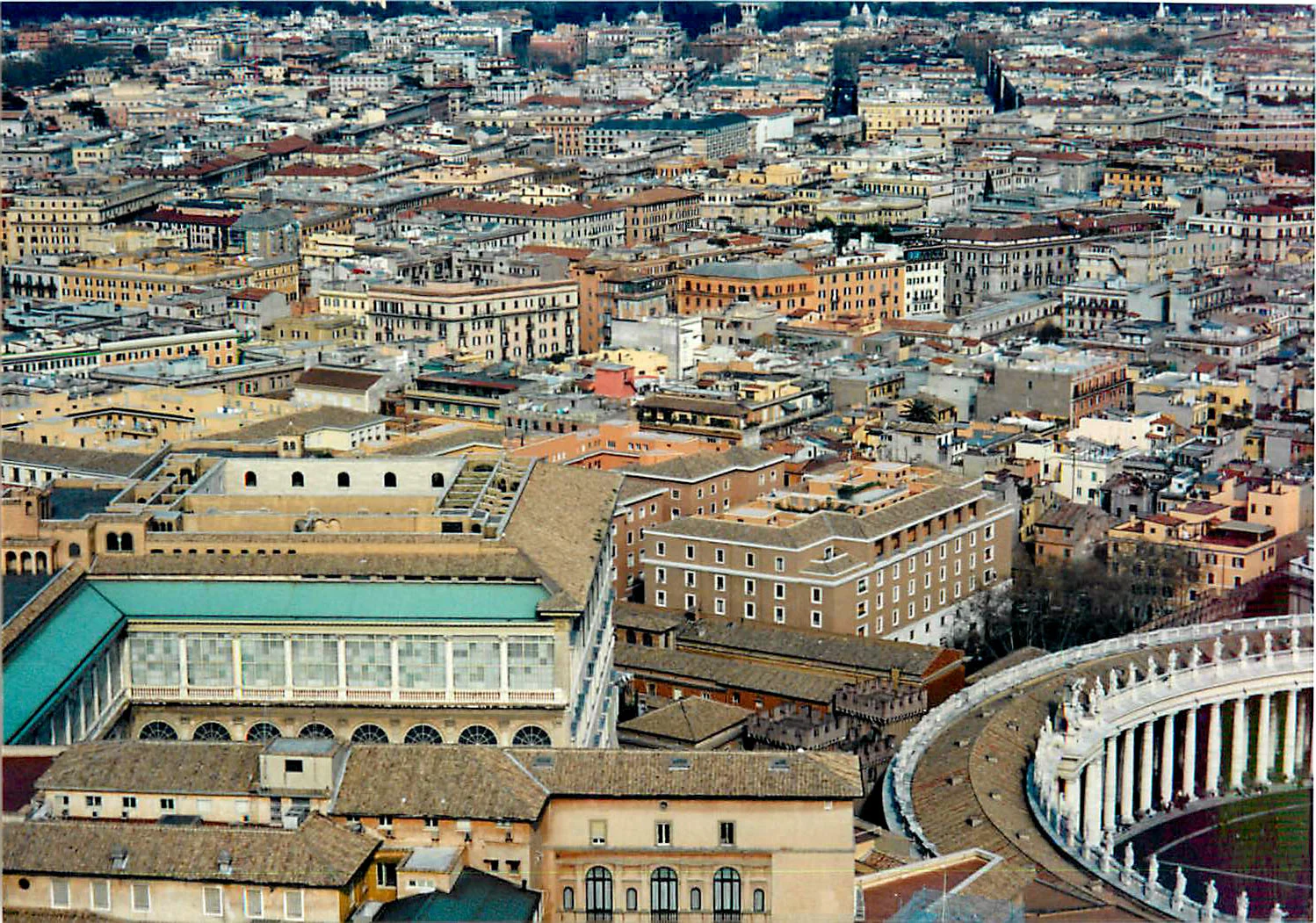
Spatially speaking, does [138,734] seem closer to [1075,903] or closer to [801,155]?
[1075,903]

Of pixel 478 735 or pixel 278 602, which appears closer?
pixel 478 735

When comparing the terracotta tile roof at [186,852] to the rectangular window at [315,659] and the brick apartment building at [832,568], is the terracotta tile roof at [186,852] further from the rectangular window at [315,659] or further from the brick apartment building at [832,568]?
the brick apartment building at [832,568]

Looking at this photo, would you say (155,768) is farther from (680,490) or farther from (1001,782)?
(680,490)

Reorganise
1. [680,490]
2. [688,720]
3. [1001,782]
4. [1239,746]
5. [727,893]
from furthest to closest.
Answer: [680,490], [1239,746], [688,720], [1001,782], [727,893]

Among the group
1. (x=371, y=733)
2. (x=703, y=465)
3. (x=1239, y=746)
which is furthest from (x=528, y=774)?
(x=703, y=465)

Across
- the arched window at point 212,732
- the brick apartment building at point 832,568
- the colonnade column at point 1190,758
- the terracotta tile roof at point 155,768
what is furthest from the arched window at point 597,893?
the brick apartment building at point 832,568

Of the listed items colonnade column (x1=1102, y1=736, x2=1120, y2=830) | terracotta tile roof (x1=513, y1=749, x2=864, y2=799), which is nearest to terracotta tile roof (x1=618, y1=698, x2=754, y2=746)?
colonnade column (x1=1102, y1=736, x2=1120, y2=830)

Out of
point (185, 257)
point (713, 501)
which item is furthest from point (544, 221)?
point (713, 501)
